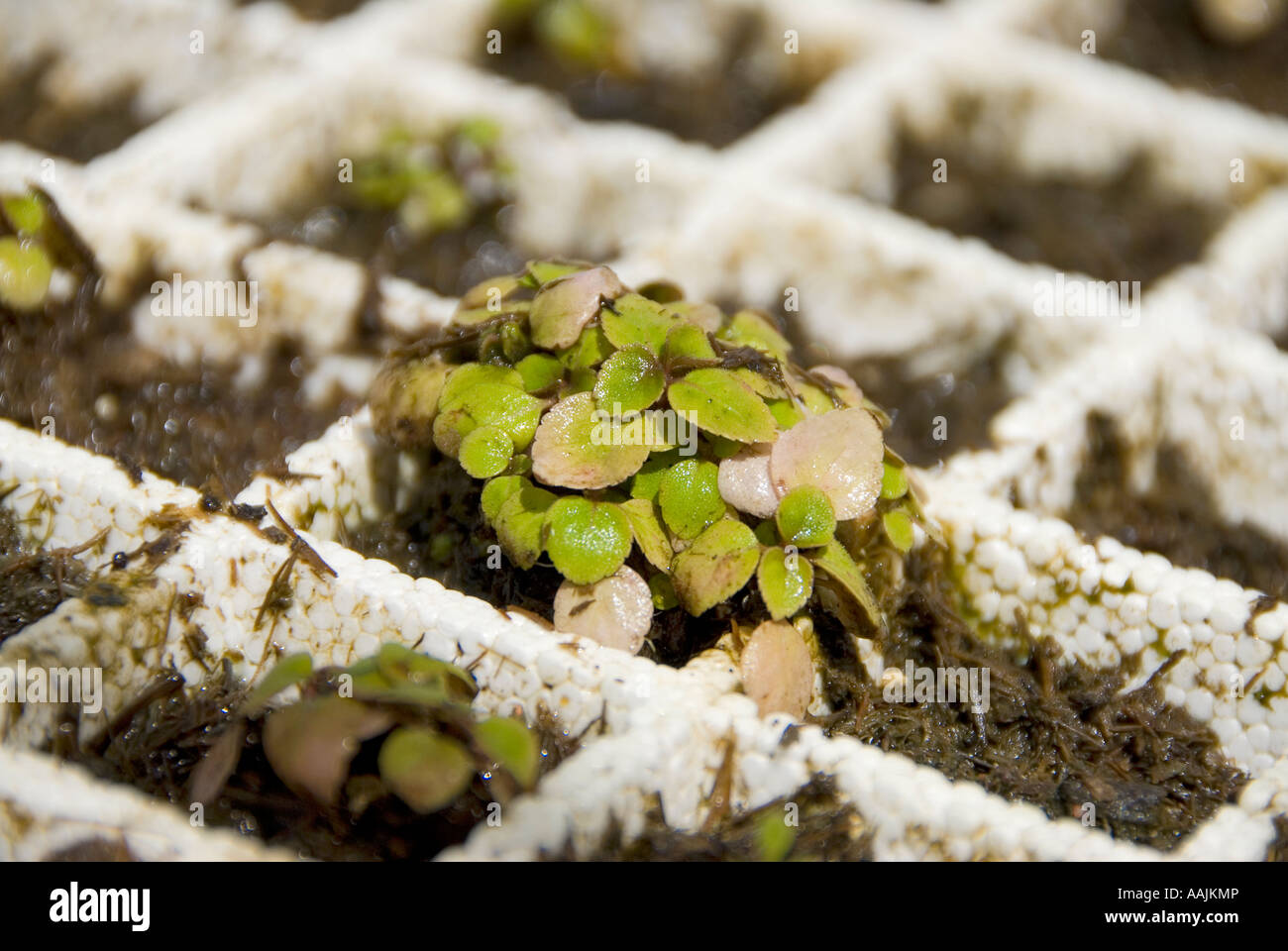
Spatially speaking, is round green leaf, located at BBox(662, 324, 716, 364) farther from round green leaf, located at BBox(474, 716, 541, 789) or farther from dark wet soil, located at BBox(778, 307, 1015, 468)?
dark wet soil, located at BBox(778, 307, 1015, 468)

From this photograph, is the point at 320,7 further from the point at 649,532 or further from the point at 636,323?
the point at 649,532

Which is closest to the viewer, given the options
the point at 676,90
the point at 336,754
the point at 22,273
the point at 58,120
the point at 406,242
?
the point at 336,754

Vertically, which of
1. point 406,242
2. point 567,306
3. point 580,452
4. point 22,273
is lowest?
point 406,242

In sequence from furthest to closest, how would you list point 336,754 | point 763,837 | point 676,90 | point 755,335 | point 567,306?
1. point 676,90
2. point 755,335
3. point 567,306
4. point 763,837
5. point 336,754

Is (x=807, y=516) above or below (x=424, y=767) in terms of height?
above

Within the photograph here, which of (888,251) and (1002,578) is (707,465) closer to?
(1002,578)

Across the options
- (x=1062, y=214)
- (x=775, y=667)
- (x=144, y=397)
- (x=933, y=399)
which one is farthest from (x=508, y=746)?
(x=1062, y=214)

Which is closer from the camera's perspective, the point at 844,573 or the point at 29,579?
the point at 844,573

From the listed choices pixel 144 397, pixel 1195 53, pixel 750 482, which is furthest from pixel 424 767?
pixel 1195 53
